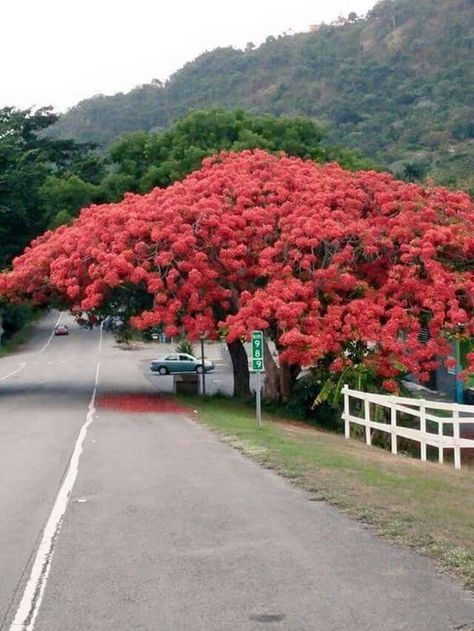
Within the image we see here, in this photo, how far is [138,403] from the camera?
32.3 meters

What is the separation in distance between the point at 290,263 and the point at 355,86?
108 m

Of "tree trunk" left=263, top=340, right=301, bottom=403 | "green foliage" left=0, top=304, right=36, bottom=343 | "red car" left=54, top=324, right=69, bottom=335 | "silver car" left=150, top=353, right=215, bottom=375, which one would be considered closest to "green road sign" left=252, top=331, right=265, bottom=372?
"tree trunk" left=263, top=340, right=301, bottom=403

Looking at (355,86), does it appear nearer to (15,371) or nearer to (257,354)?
(15,371)

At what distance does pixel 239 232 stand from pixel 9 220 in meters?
17.6

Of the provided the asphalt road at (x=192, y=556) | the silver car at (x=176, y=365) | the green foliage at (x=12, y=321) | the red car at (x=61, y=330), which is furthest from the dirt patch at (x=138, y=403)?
the red car at (x=61, y=330)

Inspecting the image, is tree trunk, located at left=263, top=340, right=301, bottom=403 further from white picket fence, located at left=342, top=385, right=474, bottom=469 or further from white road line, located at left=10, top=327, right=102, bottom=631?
white road line, located at left=10, top=327, right=102, bottom=631

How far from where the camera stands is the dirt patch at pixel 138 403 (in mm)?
29984

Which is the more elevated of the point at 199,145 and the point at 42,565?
the point at 199,145

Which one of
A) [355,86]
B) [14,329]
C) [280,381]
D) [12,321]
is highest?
[355,86]

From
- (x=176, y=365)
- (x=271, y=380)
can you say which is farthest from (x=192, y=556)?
(x=176, y=365)

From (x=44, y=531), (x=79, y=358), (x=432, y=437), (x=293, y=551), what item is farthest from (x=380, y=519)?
(x=79, y=358)

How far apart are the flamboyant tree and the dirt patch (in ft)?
7.75

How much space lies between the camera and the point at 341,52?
154 meters

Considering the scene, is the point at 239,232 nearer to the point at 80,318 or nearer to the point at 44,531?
the point at 80,318
